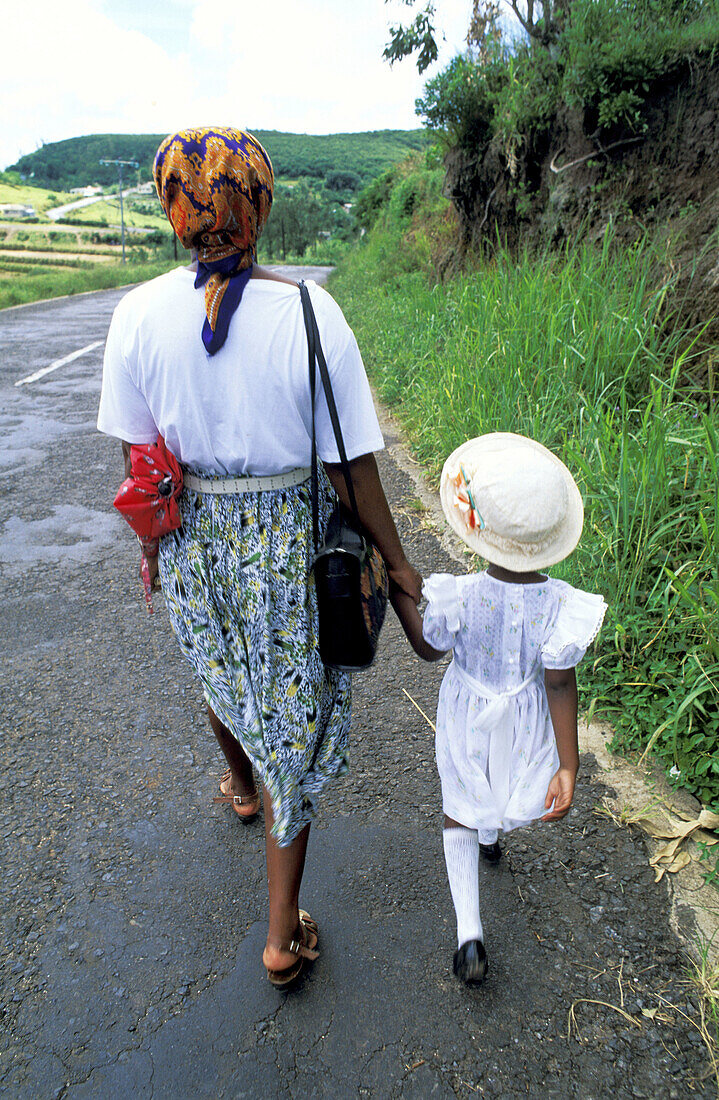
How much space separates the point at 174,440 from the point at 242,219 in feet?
1.62

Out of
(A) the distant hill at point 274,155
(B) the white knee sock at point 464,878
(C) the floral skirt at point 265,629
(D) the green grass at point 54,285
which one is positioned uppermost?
(A) the distant hill at point 274,155

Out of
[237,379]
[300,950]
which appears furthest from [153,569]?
[300,950]

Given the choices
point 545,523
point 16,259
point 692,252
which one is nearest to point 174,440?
point 545,523

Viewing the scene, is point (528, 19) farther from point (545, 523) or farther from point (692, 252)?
point (545, 523)

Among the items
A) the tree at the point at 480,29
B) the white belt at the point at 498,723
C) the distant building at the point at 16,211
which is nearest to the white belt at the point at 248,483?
the white belt at the point at 498,723

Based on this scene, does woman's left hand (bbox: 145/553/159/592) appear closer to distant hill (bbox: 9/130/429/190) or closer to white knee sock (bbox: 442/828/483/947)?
white knee sock (bbox: 442/828/483/947)

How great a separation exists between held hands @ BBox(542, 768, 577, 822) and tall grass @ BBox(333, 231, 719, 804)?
0.88m

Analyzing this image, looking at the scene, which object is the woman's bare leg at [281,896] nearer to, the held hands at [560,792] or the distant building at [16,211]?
the held hands at [560,792]

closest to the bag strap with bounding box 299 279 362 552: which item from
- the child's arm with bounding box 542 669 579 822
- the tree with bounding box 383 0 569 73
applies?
the child's arm with bounding box 542 669 579 822

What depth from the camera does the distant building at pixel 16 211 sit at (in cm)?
8495

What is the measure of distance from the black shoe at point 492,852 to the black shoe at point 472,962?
1.35 ft

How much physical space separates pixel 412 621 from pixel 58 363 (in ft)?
33.8

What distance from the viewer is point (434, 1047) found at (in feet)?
5.49

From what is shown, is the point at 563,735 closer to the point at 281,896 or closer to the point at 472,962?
the point at 472,962
